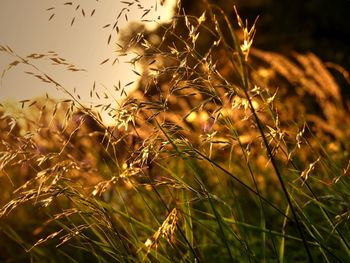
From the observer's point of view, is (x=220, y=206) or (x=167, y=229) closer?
(x=167, y=229)

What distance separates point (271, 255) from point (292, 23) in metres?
11.5

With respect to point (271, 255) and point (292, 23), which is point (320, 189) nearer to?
point (271, 255)

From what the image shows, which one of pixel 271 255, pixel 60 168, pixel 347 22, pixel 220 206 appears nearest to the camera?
pixel 60 168

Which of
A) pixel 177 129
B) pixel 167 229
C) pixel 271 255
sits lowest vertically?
pixel 271 255

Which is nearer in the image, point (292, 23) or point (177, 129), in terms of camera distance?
Result: point (177, 129)

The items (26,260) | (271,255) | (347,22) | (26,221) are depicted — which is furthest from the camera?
(347,22)

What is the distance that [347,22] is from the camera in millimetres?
12539

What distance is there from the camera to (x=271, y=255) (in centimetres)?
257

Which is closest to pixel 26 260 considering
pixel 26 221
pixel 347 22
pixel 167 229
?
pixel 26 221

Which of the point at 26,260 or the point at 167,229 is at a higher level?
the point at 167,229

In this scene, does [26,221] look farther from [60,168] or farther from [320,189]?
[60,168]

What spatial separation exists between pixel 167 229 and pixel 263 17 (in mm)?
13305

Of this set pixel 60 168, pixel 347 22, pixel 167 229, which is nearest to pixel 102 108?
pixel 60 168

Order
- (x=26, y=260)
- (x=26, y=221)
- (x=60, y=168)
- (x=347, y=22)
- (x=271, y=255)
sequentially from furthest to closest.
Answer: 1. (x=347, y=22)
2. (x=26, y=221)
3. (x=26, y=260)
4. (x=271, y=255)
5. (x=60, y=168)
